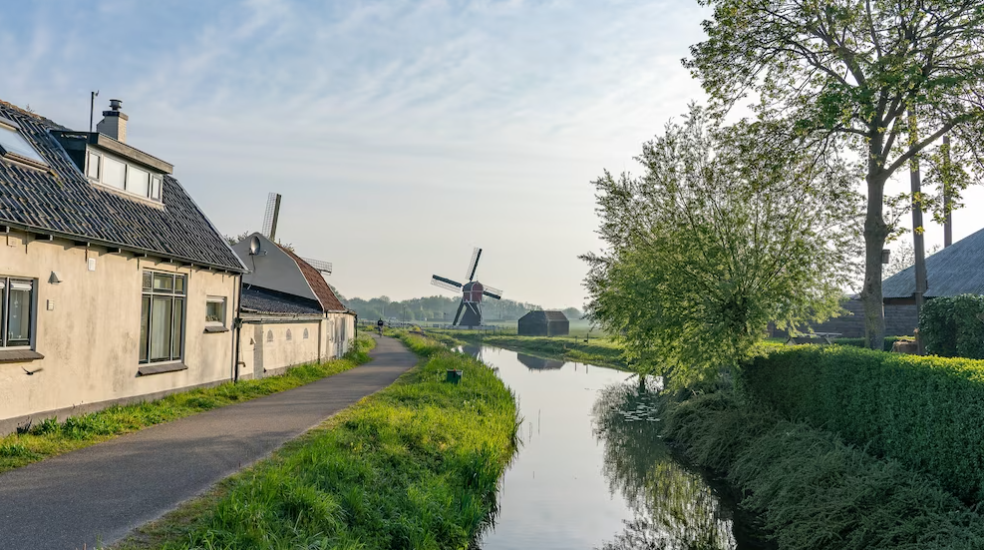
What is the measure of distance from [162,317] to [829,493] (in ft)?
41.5

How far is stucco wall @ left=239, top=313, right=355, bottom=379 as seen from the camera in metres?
18.5

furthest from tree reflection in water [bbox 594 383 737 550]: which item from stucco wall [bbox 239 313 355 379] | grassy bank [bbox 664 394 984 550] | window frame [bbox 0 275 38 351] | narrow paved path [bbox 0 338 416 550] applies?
stucco wall [bbox 239 313 355 379]

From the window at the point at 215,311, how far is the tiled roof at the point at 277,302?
11.7 feet

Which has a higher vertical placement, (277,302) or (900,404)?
(277,302)

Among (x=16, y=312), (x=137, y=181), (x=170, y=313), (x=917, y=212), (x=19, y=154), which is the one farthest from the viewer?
(x=917, y=212)

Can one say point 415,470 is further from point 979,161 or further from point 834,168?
point 979,161

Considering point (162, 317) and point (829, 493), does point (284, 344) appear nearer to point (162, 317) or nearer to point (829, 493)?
point (162, 317)

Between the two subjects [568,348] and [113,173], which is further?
[568,348]

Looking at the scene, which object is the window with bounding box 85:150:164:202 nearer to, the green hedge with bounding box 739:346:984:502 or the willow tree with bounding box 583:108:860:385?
the willow tree with bounding box 583:108:860:385

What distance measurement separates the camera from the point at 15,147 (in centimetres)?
1158

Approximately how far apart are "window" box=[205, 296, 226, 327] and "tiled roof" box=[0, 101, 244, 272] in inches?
32.7

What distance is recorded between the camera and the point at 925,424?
8.91 metres

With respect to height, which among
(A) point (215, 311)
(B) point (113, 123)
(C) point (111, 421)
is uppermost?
(B) point (113, 123)

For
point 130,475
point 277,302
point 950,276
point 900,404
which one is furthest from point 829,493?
point 950,276
